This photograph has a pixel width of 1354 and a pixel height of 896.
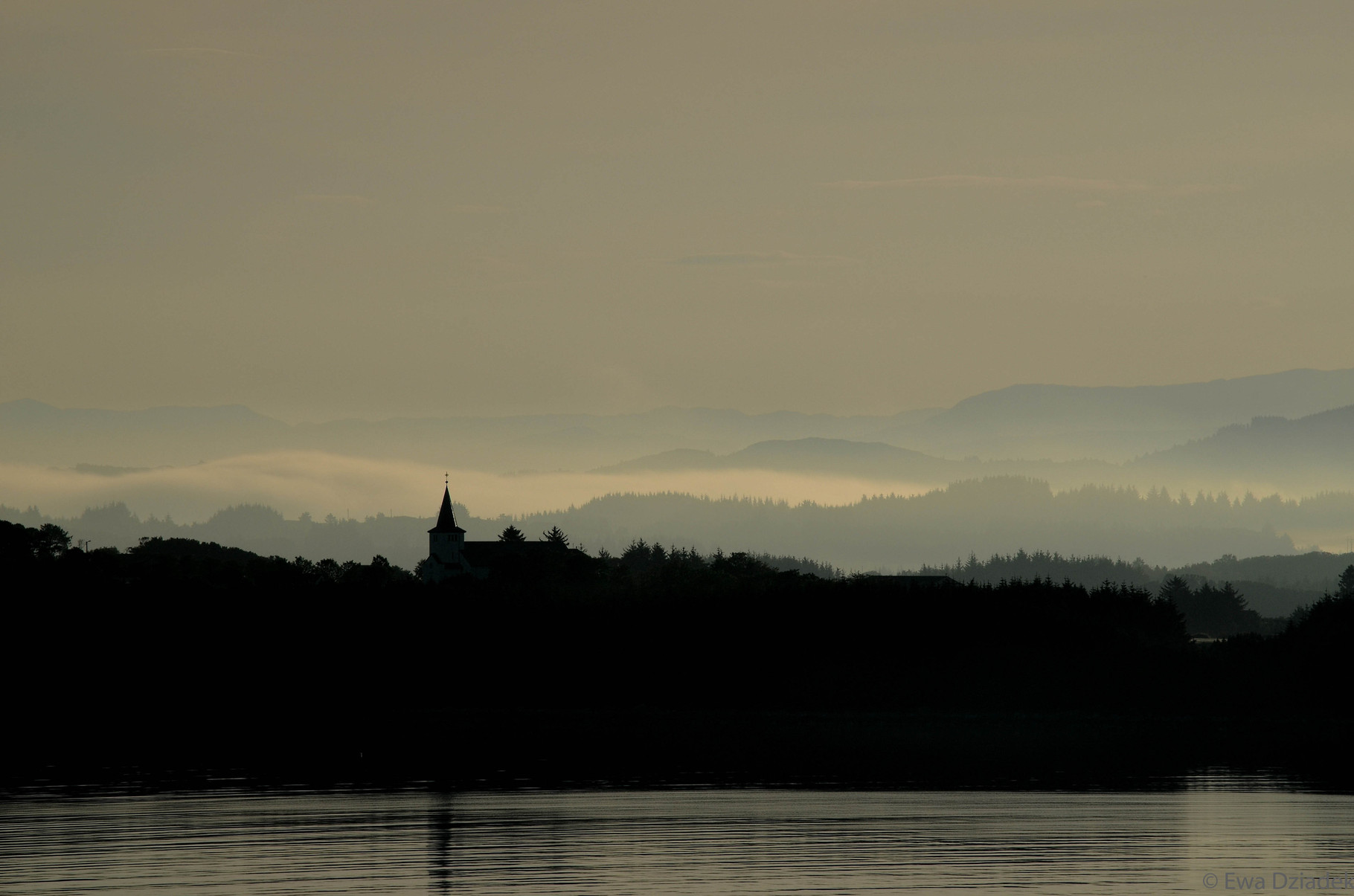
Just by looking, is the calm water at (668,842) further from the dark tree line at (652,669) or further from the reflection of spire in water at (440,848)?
the dark tree line at (652,669)

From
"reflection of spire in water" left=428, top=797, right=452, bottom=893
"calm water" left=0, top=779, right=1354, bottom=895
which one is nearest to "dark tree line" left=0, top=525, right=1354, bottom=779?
"calm water" left=0, top=779, right=1354, bottom=895

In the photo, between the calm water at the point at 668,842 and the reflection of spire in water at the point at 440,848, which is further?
the calm water at the point at 668,842

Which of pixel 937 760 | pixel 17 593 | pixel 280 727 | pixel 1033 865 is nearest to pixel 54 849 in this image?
pixel 1033 865

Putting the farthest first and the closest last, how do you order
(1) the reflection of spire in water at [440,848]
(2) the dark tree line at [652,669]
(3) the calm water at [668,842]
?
(2) the dark tree line at [652,669]
(3) the calm water at [668,842]
(1) the reflection of spire in water at [440,848]

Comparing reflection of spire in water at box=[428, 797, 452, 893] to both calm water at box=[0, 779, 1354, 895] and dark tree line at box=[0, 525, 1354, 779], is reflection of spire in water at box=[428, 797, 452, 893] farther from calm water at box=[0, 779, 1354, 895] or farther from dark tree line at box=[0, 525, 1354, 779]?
dark tree line at box=[0, 525, 1354, 779]

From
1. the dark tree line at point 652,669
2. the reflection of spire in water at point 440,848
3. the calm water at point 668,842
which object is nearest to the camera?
the reflection of spire in water at point 440,848

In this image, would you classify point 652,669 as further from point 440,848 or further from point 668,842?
point 440,848

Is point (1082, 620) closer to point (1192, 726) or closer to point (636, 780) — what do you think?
point (1192, 726)

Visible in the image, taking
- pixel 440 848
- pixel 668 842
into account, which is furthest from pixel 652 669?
pixel 440 848

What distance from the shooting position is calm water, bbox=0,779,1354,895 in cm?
4353

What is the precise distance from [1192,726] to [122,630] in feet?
372

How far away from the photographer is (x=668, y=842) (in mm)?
52375

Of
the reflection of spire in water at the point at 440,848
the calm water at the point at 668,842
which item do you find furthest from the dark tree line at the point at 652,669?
the reflection of spire in water at the point at 440,848

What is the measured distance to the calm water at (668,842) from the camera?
143 feet
